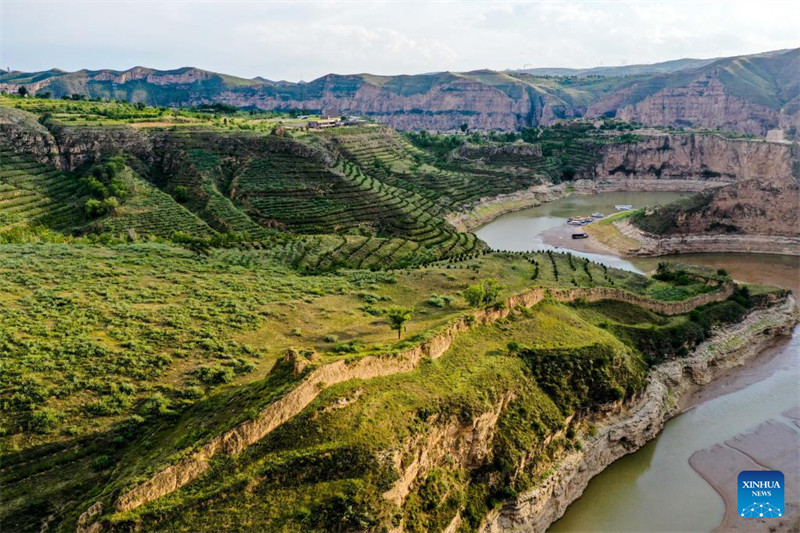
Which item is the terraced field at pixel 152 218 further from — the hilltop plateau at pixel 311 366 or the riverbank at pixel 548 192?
the riverbank at pixel 548 192

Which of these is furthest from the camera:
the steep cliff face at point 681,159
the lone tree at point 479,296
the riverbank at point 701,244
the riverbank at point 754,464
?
→ the steep cliff face at point 681,159

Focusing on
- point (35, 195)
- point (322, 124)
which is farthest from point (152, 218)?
point (322, 124)

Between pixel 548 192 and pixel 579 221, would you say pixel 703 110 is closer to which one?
pixel 548 192

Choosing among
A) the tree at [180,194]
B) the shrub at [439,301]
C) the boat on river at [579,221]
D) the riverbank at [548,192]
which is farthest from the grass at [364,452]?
the boat on river at [579,221]

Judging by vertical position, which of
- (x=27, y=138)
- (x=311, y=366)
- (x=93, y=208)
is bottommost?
(x=311, y=366)

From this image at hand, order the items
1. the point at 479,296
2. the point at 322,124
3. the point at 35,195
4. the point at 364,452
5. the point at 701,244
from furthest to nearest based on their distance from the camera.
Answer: the point at 322,124
the point at 701,244
the point at 35,195
the point at 479,296
the point at 364,452
